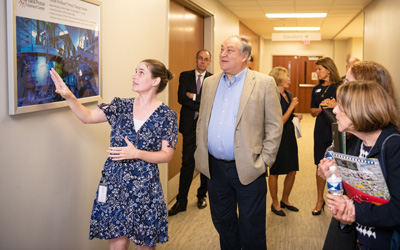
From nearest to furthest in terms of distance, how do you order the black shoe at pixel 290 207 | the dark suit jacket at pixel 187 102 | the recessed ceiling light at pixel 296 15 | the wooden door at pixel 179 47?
1. the dark suit jacket at pixel 187 102
2. the black shoe at pixel 290 207
3. the wooden door at pixel 179 47
4. the recessed ceiling light at pixel 296 15

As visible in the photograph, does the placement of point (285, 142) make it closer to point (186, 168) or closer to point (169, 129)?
point (186, 168)

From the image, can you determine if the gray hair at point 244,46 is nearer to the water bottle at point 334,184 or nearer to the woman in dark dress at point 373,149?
the woman in dark dress at point 373,149

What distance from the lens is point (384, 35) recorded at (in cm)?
642

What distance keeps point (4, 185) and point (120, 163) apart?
0.67m

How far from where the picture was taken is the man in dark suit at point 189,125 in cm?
502

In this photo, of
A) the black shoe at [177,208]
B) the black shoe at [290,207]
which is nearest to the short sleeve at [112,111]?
the black shoe at [177,208]

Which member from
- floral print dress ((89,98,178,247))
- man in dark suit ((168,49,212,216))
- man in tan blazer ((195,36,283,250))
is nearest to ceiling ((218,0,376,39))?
man in dark suit ((168,49,212,216))

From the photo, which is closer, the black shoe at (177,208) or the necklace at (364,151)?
the necklace at (364,151)

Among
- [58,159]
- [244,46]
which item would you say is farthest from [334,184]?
[58,159]

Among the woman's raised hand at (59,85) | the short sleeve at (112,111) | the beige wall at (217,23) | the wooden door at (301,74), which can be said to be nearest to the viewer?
the woman's raised hand at (59,85)

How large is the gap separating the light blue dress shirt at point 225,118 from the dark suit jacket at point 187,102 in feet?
6.28

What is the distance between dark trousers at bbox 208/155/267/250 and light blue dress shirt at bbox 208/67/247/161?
0.10 m

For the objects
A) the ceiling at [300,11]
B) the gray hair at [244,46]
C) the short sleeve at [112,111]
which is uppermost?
the ceiling at [300,11]

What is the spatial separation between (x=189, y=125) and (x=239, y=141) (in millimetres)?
2223
